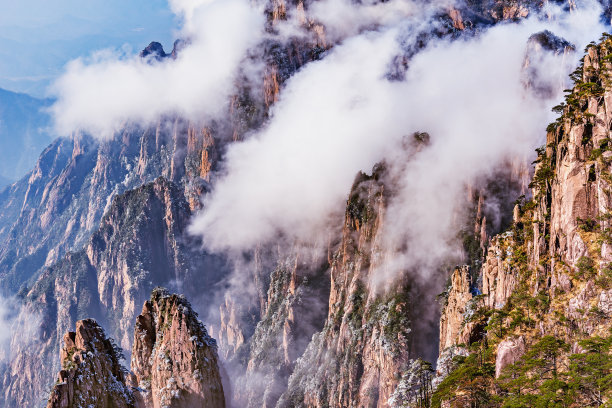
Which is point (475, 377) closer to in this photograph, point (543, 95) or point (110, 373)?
point (110, 373)

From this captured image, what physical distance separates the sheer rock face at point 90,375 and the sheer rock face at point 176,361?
60.3 feet

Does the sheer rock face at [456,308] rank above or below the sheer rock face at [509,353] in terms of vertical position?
above

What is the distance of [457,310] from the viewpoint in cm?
11319

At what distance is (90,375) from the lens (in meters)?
89.0

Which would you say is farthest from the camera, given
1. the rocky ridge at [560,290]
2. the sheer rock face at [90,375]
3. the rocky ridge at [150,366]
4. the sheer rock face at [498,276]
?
the sheer rock face at [498,276]

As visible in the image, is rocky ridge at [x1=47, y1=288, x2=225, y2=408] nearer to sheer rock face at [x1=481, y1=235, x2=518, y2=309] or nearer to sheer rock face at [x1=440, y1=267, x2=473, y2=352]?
sheer rock face at [x1=440, y1=267, x2=473, y2=352]

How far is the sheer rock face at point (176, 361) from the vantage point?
386 feet

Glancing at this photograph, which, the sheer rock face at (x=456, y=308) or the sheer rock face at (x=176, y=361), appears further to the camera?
the sheer rock face at (x=176, y=361)

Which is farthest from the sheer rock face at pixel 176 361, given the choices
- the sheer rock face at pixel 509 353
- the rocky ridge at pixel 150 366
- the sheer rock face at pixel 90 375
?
the sheer rock face at pixel 509 353

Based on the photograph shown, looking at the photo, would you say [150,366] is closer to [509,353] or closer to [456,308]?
[456,308]

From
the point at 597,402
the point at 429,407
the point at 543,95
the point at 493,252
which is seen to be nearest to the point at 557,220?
the point at 493,252

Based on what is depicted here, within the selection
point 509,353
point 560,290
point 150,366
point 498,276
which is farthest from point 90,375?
point 560,290

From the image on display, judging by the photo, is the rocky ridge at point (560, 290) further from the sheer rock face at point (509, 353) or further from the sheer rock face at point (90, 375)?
the sheer rock face at point (90, 375)

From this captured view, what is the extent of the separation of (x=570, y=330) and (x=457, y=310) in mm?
38864
